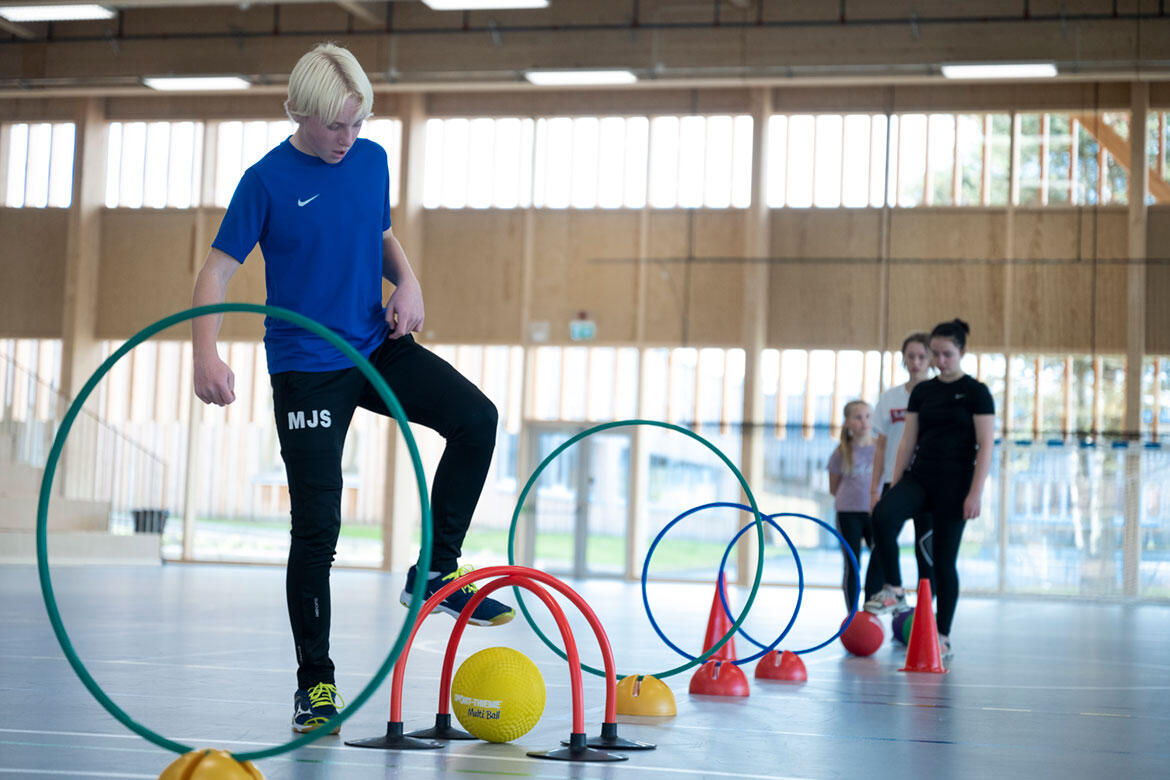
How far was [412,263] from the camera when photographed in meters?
15.7

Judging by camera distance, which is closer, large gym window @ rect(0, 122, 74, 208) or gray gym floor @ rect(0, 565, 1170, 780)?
gray gym floor @ rect(0, 565, 1170, 780)

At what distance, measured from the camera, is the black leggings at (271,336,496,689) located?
3205mm

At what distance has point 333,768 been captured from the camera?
2.82 m

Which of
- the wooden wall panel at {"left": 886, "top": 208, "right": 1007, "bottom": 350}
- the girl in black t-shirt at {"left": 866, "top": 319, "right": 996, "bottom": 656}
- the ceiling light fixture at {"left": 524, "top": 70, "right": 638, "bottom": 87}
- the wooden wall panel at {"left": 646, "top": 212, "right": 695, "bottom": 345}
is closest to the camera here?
the girl in black t-shirt at {"left": 866, "top": 319, "right": 996, "bottom": 656}

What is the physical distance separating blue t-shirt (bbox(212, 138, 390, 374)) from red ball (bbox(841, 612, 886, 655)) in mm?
3816

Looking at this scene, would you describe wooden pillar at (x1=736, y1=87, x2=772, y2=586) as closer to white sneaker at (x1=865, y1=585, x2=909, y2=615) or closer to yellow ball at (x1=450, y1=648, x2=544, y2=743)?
white sneaker at (x1=865, y1=585, x2=909, y2=615)

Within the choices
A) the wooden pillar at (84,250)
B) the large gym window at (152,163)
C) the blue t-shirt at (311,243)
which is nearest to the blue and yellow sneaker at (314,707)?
the blue t-shirt at (311,243)

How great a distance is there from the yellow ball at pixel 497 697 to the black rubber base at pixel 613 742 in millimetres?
131

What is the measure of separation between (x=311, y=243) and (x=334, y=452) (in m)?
0.54

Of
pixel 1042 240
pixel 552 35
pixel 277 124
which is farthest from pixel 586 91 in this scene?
pixel 1042 240

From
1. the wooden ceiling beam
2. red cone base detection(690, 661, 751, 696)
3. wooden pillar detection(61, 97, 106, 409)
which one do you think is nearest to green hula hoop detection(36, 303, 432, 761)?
red cone base detection(690, 661, 751, 696)

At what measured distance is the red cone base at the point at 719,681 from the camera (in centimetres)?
450

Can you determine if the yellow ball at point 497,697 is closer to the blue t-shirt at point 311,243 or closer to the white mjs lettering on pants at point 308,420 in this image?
the white mjs lettering on pants at point 308,420

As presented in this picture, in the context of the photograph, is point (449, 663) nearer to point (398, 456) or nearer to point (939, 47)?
point (939, 47)
